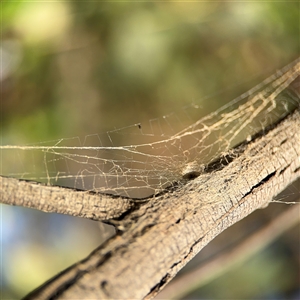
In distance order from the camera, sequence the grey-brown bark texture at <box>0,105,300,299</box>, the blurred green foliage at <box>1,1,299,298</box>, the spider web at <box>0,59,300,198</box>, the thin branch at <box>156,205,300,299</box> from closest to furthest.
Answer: the grey-brown bark texture at <box>0,105,300,299</box> → the spider web at <box>0,59,300,198</box> → the thin branch at <box>156,205,300,299</box> → the blurred green foliage at <box>1,1,299,298</box>

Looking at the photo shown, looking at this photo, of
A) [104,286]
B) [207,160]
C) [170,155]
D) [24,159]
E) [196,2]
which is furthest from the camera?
[196,2]

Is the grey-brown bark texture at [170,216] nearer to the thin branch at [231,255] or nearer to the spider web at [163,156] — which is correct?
the spider web at [163,156]

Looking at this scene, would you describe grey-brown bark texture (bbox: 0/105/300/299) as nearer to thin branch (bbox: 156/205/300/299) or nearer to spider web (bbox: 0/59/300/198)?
spider web (bbox: 0/59/300/198)

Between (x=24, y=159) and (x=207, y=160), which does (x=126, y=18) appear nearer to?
(x=24, y=159)

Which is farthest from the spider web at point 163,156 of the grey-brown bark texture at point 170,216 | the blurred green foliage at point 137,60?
the blurred green foliage at point 137,60

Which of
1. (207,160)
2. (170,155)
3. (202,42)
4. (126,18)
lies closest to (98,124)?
(126,18)

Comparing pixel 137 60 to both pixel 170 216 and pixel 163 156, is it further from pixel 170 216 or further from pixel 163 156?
pixel 170 216

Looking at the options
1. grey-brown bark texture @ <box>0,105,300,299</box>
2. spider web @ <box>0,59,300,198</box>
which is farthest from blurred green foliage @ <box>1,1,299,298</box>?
grey-brown bark texture @ <box>0,105,300,299</box>

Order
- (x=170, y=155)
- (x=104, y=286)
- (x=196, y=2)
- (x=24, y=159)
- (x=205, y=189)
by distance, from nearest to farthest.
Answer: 1. (x=104, y=286)
2. (x=205, y=189)
3. (x=170, y=155)
4. (x=24, y=159)
5. (x=196, y=2)
